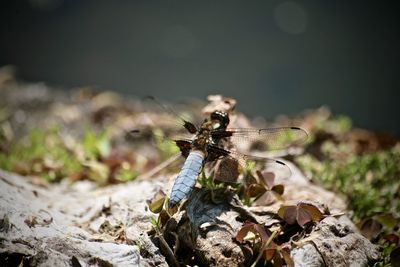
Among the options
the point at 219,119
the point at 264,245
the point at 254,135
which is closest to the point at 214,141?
the point at 219,119

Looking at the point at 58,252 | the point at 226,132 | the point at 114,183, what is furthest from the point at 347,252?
the point at 114,183

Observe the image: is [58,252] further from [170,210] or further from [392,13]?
[392,13]

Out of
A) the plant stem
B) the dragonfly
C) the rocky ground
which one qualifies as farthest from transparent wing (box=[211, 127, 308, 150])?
the plant stem

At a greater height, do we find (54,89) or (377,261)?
(377,261)

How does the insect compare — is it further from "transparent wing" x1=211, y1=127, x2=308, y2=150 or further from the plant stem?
the plant stem

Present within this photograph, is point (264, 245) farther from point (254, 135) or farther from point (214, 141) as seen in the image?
point (254, 135)
